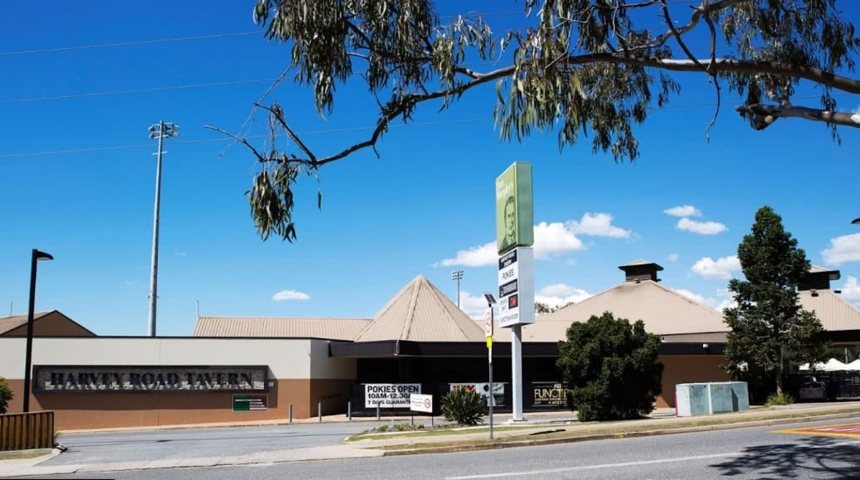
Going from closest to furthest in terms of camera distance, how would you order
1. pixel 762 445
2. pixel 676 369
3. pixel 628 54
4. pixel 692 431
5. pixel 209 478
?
pixel 628 54 → pixel 209 478 → pixel 762 445 → pixel 692 431 → pixel 676 369

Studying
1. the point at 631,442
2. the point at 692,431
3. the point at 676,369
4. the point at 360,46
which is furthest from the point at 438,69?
the point at 676,369

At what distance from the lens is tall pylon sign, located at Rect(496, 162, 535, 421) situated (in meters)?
24.2

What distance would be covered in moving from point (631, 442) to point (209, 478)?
857 cm

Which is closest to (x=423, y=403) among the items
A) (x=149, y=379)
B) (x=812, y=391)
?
(x=149, y=379)

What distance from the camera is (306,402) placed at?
35969 millimetres

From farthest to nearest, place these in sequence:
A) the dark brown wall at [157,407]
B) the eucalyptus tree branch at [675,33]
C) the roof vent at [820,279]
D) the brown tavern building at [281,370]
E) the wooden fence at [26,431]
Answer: the roof vent at [820,279], the brown tavern building at [281,370], the dark brown wall at [157,407], the wooden fence at [26,431], the eucalyptus tree branch at [675,33]

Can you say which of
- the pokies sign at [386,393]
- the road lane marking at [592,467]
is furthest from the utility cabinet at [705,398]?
the road lane marking at [592,467]

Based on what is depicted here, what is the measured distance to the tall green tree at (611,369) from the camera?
24.0 meters

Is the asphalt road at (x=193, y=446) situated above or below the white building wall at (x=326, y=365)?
below

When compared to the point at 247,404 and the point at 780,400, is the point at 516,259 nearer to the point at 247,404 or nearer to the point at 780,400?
the point at 780,400

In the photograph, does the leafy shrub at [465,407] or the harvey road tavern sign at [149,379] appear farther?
the harvey road tavern sign at [149,379]

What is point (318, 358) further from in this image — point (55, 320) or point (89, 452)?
point (55, 320)

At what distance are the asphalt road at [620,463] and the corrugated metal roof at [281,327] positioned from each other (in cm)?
3625

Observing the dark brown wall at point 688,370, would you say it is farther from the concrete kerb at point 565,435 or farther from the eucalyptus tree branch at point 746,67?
the eucalyptus tree branch at point 746,67
